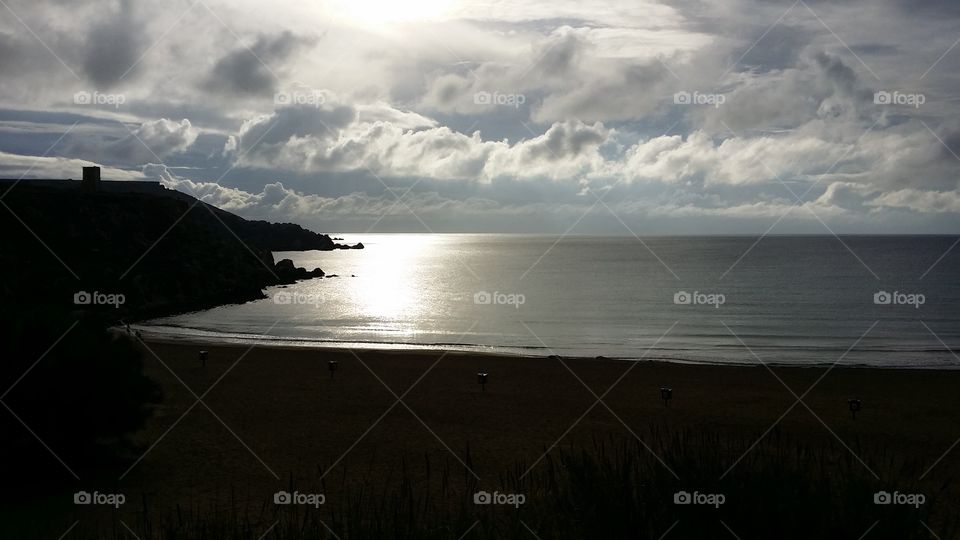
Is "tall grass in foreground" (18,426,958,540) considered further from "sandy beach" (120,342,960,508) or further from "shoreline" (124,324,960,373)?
"shoreline" (124,324,960,373)

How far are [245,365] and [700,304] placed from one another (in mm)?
39595

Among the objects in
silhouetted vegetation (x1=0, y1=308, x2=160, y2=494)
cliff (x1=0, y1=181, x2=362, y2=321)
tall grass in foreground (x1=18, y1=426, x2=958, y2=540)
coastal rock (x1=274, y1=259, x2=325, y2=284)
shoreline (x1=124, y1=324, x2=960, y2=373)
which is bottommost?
tall grass in foreground (x1=18, y1=426, x2=958, y2=540)

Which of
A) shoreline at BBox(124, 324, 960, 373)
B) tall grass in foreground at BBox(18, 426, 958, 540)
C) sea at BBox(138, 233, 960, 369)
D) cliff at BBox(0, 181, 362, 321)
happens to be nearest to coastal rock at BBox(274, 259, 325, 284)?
cliff at BBox(0, 181, 362, 321)

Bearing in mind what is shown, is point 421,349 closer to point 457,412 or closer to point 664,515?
point 457,412

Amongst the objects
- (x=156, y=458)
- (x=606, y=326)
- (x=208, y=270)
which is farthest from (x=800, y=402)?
(x=208, y=270)

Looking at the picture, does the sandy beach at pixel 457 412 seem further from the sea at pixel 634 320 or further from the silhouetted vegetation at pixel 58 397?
the sea at pixel 634 320

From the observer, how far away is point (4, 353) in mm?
10984

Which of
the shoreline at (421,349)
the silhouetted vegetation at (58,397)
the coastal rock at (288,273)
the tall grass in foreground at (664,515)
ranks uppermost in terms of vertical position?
the coastal rock at (288,273)

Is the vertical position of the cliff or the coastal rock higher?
the coastal rock

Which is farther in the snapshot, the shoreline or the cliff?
the cliff

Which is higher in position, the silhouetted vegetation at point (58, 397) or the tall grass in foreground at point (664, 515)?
the silhouetted vegetation at point (58, 397)

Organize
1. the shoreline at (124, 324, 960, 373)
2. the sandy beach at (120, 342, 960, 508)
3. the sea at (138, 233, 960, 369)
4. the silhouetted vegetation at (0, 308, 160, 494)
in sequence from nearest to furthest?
the silhouetted vegetation at (0, 308, 160, 494) < the sandy beach at (120, 342, 960, 508) < the shoreline at (124, 324, 960, 373) < the sea at (138, 233, 960, 369)

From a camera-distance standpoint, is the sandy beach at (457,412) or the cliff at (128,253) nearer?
the sandy beach at (457,412)

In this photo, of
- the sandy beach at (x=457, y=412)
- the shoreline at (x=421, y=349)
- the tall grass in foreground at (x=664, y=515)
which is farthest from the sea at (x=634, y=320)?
the tall grass in foreground at (x=664, y=515)
